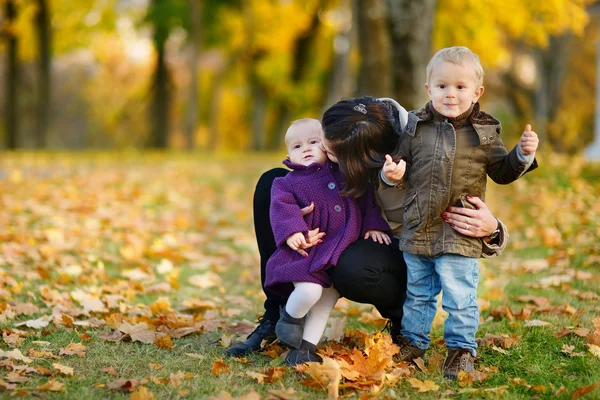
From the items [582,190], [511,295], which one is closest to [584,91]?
[582,190]

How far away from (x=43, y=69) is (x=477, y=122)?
65.1 ft

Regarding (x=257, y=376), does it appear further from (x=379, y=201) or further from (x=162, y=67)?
(x=162, y=67)

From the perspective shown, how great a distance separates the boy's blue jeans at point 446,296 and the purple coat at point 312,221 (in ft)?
0.99

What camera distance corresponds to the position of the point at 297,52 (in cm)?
2872

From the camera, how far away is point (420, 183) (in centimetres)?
321

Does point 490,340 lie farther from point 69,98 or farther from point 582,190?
point 69,98

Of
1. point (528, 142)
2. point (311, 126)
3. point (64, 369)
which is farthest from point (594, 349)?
point (64, 369)

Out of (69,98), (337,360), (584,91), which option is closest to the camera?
(337,360)

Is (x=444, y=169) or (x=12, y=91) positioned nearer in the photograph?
(x=444, y=169)

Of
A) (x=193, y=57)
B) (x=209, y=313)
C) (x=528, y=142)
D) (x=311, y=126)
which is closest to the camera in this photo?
(x=528, y=142)

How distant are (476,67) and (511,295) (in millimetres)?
2245

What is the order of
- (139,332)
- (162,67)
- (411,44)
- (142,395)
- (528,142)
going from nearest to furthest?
(142,395) → (528,142) → (139,332) → (411,44) → (162,67)

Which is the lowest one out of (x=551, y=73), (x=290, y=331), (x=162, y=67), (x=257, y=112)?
(x=290, y=331)

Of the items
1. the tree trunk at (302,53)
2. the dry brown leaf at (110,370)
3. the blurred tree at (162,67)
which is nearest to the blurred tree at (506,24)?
the blurred tree at (162,67)
